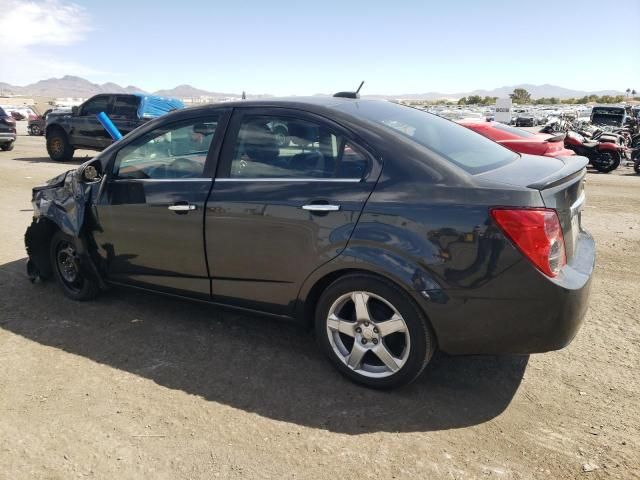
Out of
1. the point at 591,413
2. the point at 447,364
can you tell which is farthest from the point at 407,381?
the point at 591,413

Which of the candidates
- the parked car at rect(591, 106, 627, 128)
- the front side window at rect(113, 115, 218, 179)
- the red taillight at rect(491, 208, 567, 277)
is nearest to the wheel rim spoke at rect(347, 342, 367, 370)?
the red taillight at rect(491, 208, 567, 277)

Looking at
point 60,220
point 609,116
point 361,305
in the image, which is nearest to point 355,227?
point 361,305

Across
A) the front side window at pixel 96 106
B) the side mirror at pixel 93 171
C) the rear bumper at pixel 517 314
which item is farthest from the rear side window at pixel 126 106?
the rear bumper at pixel 517 314

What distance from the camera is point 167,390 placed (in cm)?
316

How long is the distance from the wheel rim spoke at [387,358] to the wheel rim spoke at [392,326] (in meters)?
0.09

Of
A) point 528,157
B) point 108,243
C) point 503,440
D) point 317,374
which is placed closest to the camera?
point 503,440

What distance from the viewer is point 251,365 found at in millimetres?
3443

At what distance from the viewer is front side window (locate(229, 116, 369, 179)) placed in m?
3.08

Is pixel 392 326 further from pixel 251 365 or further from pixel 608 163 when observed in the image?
pixel 608 163

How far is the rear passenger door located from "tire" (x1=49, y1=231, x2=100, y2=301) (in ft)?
4.73

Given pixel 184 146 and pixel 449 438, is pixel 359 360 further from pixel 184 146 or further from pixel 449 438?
pixel 184 146

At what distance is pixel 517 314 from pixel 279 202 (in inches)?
58.8

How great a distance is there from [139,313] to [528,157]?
3222 mm

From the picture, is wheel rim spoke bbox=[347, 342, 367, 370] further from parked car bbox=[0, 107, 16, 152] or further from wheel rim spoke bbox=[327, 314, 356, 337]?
parked car bbox=[0, 107, 16, 152]
